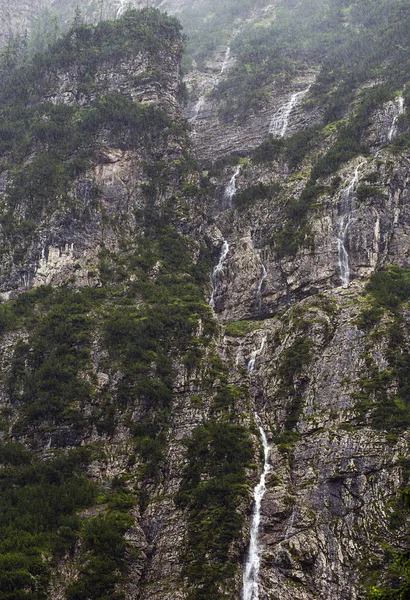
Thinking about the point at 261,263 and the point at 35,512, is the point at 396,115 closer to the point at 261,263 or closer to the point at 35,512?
the point at 261,263

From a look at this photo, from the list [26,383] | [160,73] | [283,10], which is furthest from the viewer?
[283,10]

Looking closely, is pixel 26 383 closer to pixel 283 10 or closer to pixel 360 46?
pixel 360 46

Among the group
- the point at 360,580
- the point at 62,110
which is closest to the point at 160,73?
the point at 62,110

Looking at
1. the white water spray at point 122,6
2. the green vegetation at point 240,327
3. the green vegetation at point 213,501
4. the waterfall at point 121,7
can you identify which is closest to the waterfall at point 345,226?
the green vegetation at point 240,327

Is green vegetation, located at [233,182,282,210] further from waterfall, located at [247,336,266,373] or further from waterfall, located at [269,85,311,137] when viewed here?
waterfall, located at [247,336,266,373]

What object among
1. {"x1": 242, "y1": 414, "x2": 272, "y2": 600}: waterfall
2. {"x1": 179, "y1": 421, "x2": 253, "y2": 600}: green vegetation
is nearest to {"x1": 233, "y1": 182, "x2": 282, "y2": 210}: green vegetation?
{"x1": 179, "y1": 421, "x2": 253, "y2": 600}: green vegetation

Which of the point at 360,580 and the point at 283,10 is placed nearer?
the point at 360,580

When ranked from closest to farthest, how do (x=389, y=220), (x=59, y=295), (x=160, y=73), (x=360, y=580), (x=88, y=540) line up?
(x=360, y=580) → (x=88, y=540) → (x=59, y=295) → (x=389, y=220) → (x=160, y=73)

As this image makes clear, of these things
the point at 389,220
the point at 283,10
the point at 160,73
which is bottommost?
the point at 389,220
